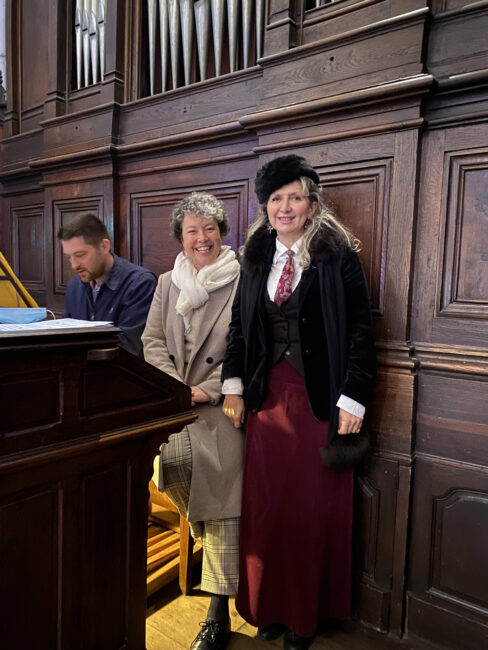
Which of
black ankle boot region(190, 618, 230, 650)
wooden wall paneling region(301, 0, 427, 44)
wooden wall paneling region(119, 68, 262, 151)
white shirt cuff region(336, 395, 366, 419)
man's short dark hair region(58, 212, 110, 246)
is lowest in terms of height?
black ankle boot region(190, 618, 230, 650)

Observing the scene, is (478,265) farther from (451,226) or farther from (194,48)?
(194,48)

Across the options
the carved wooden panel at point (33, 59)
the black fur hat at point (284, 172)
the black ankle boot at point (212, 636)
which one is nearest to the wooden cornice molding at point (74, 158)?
the carved wooden panel at point (33, 59)

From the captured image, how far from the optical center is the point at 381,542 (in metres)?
2.13

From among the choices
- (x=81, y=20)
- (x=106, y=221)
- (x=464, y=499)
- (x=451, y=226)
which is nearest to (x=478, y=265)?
(x=451, y=226)

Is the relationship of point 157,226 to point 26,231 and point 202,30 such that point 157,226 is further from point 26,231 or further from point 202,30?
point 26,231

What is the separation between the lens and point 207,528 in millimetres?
2143

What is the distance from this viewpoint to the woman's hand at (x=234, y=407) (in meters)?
2.09

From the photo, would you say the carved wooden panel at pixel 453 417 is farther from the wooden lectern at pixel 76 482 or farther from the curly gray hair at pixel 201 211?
the curly gray hair at pixel 201 211

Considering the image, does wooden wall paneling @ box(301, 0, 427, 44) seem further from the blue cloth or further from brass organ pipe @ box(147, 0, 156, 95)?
the blue cloth

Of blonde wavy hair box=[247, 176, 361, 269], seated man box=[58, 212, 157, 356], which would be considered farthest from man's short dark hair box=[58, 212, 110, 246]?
blonde wavy hair box=[247, 176, 361, 269]

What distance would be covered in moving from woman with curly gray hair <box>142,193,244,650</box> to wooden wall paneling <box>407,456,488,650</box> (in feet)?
2.69

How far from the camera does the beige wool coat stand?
2.07 metres

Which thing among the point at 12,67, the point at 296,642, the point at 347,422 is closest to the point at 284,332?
the point at 347,422

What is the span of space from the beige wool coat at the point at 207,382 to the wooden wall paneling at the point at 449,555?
840 mm
